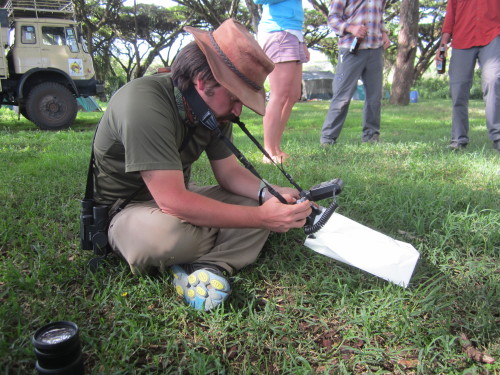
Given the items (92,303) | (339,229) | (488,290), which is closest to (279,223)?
(339,229)

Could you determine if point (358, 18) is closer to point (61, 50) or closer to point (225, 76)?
point (225, 76)

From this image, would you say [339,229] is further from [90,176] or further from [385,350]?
[90,176]

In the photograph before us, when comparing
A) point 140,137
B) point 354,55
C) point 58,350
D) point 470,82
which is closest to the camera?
point 58,350

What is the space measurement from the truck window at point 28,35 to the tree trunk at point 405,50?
29.4ft

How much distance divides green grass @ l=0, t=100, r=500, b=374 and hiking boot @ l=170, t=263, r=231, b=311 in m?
0.04

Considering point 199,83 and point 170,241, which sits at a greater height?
point 199,83

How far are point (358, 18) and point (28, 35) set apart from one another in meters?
6.10

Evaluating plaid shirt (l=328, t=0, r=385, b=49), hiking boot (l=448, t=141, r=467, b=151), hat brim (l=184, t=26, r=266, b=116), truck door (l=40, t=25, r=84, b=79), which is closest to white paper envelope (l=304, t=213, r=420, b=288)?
hat brim (l=184, t=26, r=266, b=116)

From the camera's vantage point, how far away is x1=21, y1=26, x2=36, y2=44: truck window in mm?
7355

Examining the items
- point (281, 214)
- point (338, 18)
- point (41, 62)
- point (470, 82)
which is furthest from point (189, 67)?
point (41, 62)

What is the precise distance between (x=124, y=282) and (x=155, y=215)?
33cm

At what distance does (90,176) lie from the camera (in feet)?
6.07

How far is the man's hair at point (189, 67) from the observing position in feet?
5.11

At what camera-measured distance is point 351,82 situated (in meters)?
A: 4.30
